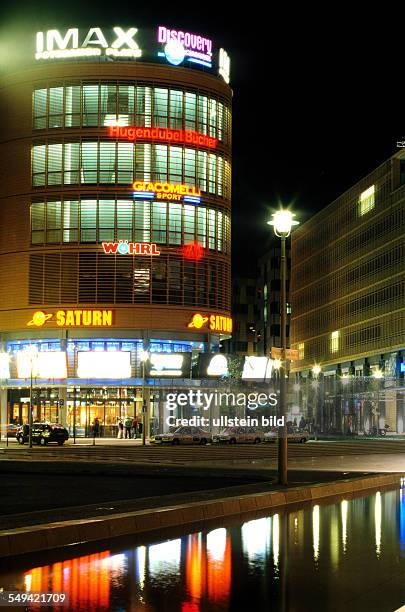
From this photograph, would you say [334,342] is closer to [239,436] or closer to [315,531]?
[239,436]

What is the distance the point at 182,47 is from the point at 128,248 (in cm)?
1859

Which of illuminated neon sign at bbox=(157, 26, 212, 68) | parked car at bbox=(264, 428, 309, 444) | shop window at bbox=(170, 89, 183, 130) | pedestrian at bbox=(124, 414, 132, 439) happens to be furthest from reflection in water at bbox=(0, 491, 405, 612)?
illuminated neon sign at bbox=(157, 26, 212, 68)

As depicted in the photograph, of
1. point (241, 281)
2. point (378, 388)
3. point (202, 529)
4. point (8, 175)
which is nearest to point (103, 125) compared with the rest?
point (8, 175)

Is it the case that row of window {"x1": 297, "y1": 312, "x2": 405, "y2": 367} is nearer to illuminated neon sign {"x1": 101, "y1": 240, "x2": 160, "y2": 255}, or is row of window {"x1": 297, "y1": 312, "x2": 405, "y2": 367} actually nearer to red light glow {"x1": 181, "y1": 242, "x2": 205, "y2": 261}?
red light glow {"x1": 181, "y1": 242, "x2": 205, "y2": 261}

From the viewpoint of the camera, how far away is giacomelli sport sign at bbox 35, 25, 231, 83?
81.9 metres

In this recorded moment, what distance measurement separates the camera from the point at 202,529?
1850 cm

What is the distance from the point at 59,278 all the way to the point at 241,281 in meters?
96.4

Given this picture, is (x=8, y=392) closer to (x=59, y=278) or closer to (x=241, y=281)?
(x=59, y=278)

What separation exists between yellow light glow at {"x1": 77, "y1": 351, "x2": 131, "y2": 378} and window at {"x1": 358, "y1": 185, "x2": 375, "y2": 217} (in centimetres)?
4193

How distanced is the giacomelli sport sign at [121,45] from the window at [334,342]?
4852cm

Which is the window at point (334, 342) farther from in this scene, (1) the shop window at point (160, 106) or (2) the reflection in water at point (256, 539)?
(2) the reflection in water at point (256, 539)

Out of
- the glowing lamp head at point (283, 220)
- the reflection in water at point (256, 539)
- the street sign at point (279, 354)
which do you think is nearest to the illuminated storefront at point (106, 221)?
the street sign at point (279, 354)

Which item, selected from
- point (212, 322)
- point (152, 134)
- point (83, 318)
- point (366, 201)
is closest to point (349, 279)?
point (366, 201)

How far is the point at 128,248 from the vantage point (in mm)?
78812
